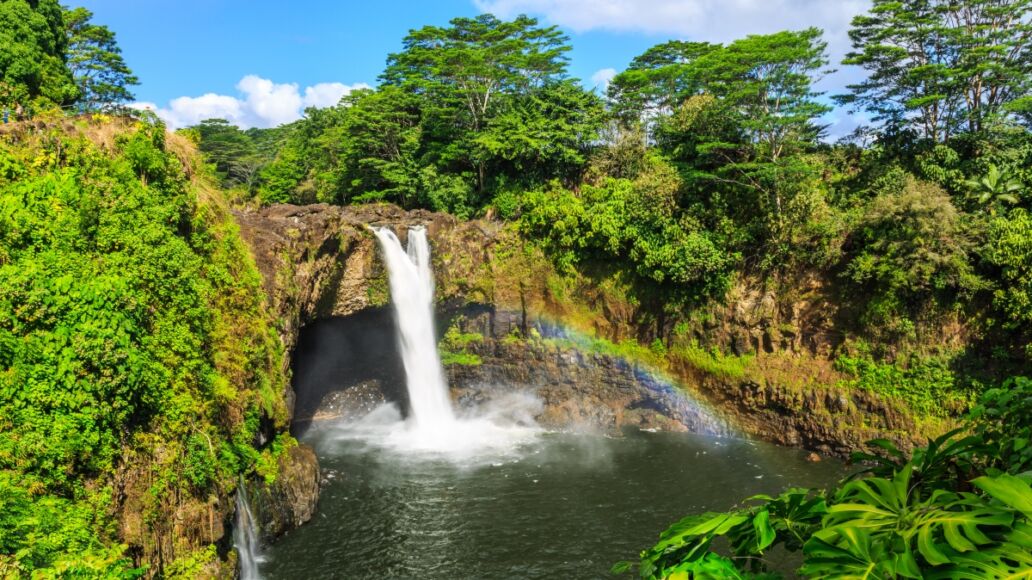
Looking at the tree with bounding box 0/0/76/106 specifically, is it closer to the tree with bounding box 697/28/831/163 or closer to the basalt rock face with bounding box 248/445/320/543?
the basalt rock face with bounding box 248/445/320/543

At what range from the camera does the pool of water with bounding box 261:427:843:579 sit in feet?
43.0

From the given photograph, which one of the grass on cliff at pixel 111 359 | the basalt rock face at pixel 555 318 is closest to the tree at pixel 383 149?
the basalt rock face at pixel 555 318

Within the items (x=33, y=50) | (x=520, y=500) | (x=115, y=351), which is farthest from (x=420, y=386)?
(x=33, y=50)

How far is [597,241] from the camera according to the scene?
2356 cm

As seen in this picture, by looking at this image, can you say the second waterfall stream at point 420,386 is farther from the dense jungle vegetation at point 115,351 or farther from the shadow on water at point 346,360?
the dense jungle vegetation at point 115,351

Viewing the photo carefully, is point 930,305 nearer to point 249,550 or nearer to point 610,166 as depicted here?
point 610,166

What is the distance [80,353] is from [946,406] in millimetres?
21669

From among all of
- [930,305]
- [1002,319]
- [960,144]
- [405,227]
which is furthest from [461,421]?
[960,144]

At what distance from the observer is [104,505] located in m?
7.84

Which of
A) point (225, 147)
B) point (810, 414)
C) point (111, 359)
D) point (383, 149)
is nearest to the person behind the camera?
point (111, 359)

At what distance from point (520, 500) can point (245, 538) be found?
702cm

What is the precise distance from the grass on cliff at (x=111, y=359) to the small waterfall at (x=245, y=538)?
82 centimetres

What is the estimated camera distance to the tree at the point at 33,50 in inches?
622

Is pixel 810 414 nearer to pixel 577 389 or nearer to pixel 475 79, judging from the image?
pixel 577 389
